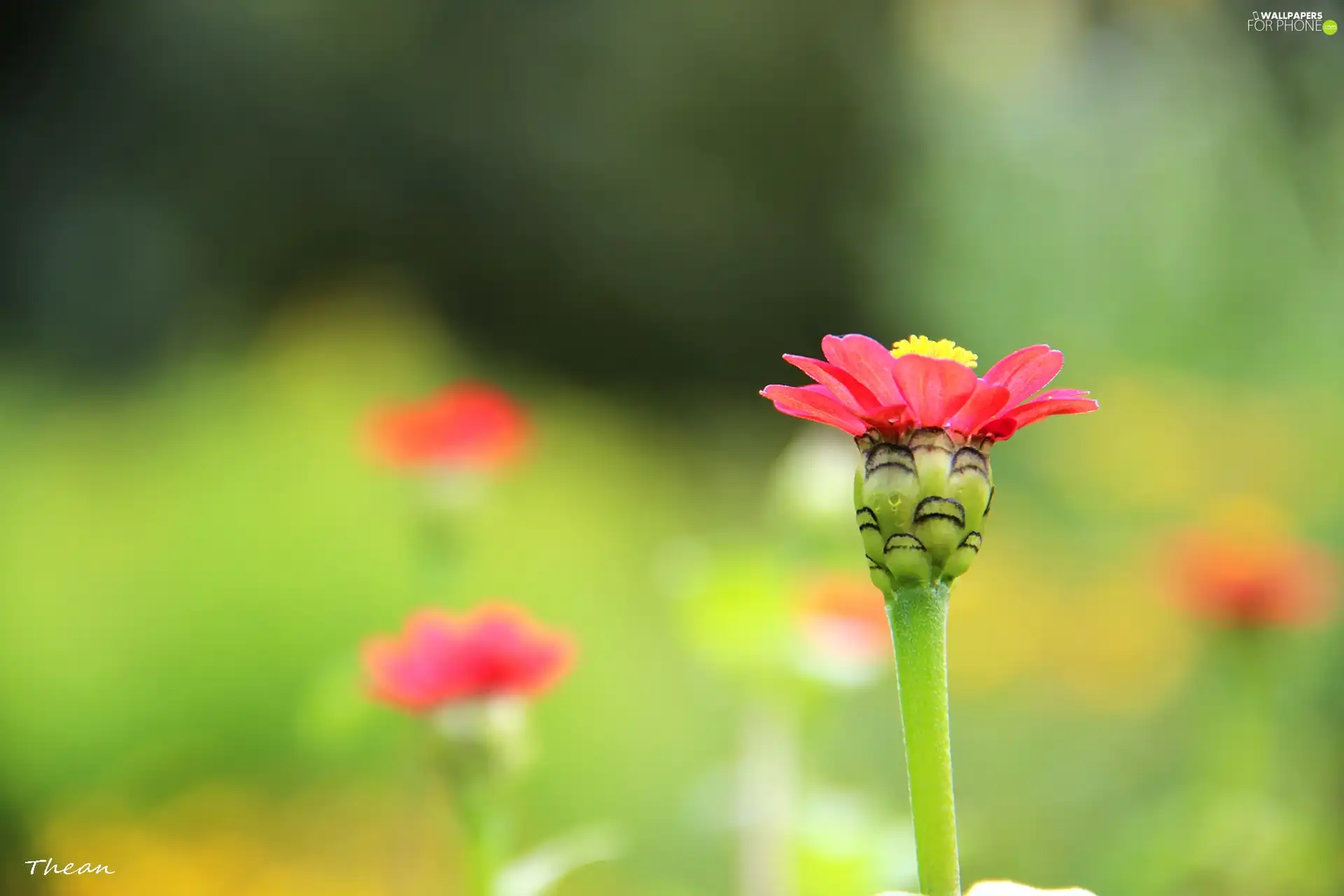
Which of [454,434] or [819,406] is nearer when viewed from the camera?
[819,406]

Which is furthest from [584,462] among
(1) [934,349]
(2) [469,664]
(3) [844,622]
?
(1) [934,349]

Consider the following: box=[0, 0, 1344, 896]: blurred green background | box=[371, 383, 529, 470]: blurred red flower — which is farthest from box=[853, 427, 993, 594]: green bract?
box=[371, 383, 529, 470]: blurred red flower

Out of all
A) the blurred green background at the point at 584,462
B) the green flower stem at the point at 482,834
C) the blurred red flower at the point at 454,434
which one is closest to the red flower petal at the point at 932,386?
the green flower stem at the point at 482,834

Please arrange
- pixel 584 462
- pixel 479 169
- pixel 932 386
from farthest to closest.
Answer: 1. pixel 479 169
2. pixel 584 462
3. pixel 932 386

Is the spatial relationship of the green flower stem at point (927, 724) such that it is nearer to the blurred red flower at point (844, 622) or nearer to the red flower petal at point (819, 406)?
the red flower petal at point (819, 406)

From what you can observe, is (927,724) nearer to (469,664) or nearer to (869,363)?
(869,363)

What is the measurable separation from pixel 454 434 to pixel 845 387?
77cm

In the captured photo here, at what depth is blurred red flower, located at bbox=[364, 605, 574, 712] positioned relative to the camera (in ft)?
2.12

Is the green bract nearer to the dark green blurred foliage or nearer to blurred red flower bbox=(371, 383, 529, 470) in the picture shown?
blurred red flower bbox=(371, 383, 529, 470)

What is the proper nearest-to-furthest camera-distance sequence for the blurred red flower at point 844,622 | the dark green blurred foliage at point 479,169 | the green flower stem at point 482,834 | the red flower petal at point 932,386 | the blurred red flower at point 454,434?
the red flower petal at point 932,386 < the green flower stem at point 482,834 < the blurred red flower at point 844,622 < the blurred red flower at point 454,434 < the dark green blurred foliage at point 479,169

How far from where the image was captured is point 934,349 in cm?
37

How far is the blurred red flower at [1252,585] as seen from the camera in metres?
1.11

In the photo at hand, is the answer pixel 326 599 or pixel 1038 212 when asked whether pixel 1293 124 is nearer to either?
pixel 1038 212

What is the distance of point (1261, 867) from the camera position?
1128 millimetres
